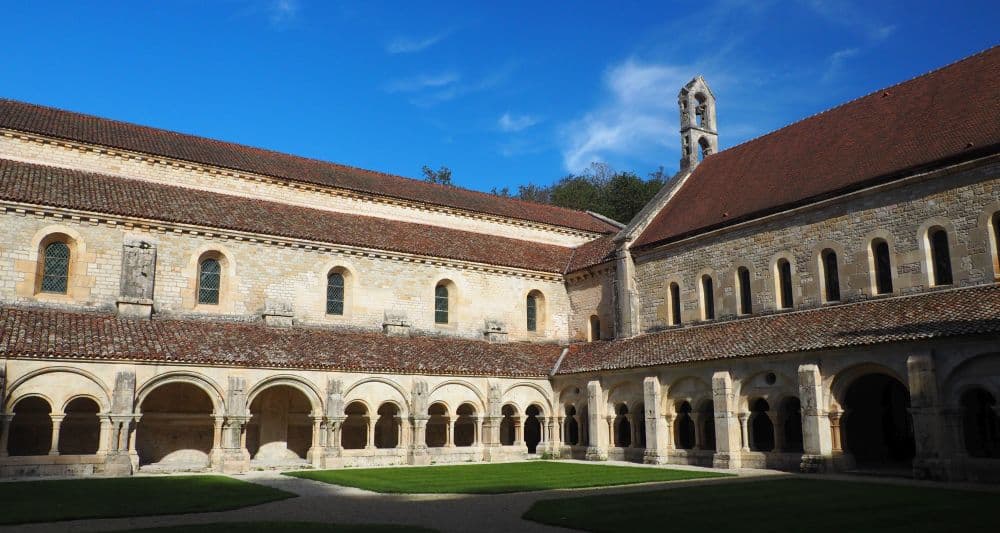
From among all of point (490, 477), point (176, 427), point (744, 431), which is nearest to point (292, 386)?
point (176, 427)

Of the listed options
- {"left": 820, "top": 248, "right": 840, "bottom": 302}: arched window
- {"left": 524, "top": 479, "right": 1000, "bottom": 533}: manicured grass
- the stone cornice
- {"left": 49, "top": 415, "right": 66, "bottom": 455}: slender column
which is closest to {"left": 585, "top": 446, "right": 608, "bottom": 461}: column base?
the stone cornice

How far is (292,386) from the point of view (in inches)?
979

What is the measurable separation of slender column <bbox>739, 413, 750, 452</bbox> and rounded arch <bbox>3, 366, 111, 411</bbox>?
18.6m

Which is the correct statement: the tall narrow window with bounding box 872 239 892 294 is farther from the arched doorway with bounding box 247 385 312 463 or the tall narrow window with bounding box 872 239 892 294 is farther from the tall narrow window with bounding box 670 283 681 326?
the arched doorway with bounding box 247 385 312 463

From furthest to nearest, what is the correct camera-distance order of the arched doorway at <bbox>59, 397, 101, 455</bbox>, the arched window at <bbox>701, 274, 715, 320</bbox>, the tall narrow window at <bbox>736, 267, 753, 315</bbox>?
the arched window at <bbox>701, 274, 715, 320</bbox> < the tall narrow window at <bbox>736, 267, 753, 315</bbox> < the arched doorway at <bbox>59, 397, 101, 455</bbox>

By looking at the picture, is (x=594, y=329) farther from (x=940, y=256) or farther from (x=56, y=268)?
(x=56, y=268)

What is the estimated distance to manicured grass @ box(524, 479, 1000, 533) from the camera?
11438mm

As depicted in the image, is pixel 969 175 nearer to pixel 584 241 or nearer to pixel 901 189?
pixel 901 189

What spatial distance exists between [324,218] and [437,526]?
21373 millimetres

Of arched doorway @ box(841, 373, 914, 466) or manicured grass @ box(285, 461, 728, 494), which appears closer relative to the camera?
manicured grass @ box(285, 461, 728, 494)

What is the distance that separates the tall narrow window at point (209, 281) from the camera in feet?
89.2

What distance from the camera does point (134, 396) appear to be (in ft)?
72.3

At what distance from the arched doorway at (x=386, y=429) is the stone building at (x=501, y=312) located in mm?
84

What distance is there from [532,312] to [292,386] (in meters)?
13.0
